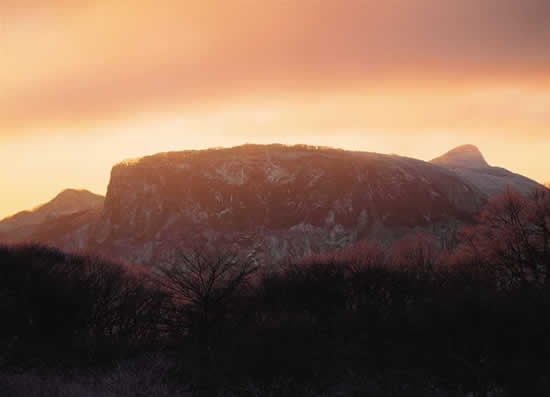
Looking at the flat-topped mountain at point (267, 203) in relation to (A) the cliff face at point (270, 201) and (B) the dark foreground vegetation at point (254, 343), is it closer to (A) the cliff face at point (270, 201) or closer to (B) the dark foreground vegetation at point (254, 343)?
(A) the cliff face at point (270, 201)

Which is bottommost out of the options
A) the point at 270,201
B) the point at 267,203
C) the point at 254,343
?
the point at 254,343

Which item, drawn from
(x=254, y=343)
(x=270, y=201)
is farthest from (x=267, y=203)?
(x=254, y=343)

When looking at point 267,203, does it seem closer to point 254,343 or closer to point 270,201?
point 270,201

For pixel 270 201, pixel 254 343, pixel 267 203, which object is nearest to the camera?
pixel 254 343

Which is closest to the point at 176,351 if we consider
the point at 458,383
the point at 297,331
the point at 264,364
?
the point at 264,364

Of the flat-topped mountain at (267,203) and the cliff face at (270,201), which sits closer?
the flat-topped mountain at (267,203)

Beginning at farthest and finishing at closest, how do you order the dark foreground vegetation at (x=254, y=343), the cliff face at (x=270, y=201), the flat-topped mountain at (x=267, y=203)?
the cliff face at (x=270, y=201) < the flat-topped mountain at (x=267, y=203) < the dark foreground vegetation at (x=254, y=343)

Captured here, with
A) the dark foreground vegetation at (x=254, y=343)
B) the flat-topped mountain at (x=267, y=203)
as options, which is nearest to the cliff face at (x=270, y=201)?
the flat-topped mountain at (x=267, y=203)

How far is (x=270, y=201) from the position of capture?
172750mm

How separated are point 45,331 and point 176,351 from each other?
7.37 m

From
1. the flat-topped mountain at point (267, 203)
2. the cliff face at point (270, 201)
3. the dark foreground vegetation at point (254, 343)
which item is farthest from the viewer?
the cliff face at point (270, 201)

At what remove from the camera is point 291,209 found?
16750 centimetres

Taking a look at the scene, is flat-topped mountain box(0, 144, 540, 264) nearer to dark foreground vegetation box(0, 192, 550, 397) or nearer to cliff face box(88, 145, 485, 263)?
cliff face box(88, 145, 485, 263)

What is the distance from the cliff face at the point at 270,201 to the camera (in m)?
158
